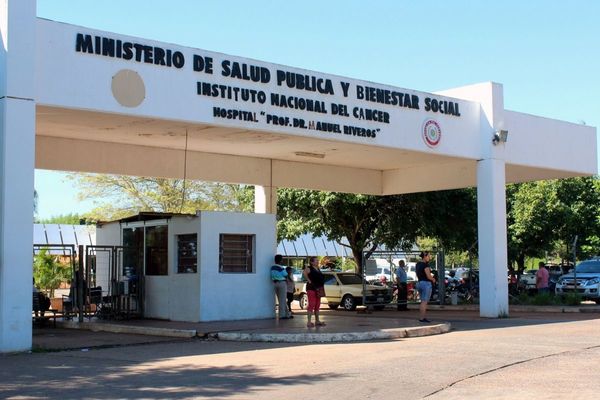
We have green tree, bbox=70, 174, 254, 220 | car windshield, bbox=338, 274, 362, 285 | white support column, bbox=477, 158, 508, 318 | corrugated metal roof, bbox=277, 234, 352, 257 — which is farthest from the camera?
corrugated metal roof, bbox=277, 234, 352, 257

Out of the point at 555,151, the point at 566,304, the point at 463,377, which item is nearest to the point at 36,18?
the point at 463,377

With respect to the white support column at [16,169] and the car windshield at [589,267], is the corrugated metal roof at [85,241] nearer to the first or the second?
the car windshield at [589,267]

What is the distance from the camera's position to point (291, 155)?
23.8 metres

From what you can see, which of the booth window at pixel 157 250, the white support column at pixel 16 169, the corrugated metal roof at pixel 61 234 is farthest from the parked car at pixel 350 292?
the corrugated metal roof at pixel 61 234

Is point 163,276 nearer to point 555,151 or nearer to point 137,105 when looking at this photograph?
point 137,105

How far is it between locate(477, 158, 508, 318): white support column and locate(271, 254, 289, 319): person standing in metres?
5.96

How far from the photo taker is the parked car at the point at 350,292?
26.9 metres

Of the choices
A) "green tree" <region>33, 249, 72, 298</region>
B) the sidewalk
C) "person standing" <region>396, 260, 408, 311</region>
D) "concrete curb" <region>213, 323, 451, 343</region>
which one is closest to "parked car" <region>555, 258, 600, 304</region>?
"person standing" <region>396, 260, 408, 311</region>

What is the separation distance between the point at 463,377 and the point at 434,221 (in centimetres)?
2112

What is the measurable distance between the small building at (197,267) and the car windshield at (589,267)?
51.5ft

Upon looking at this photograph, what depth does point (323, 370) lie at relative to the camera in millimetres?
11641

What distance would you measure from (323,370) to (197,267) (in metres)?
8.41

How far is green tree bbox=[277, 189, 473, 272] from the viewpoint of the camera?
31359 millimetres

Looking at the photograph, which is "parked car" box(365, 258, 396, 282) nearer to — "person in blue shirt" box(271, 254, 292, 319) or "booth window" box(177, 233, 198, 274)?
"person in blue shirt" box(271, 254, 292, 319)
